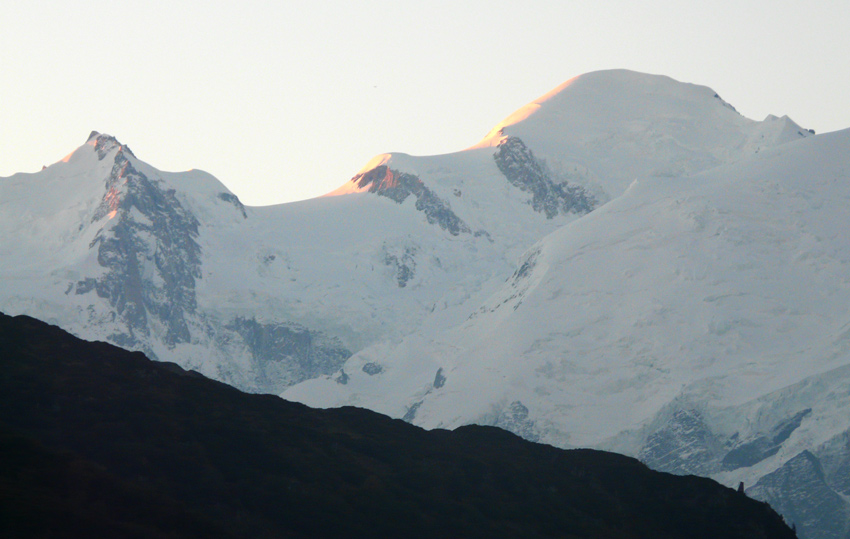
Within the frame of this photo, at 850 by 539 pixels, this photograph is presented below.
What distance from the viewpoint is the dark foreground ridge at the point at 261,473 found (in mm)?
84000

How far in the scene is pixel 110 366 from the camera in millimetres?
109188

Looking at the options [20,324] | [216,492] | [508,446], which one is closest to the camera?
[216,492]

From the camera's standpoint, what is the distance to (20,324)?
114188 millimetres

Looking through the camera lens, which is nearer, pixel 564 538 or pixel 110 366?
pixel 564 538

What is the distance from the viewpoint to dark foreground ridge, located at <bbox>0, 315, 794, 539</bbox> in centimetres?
8400

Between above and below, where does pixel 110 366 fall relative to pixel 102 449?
above

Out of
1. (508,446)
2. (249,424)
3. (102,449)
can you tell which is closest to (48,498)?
(102,449)

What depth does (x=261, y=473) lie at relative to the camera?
321 feet

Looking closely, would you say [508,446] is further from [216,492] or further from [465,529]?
[216,492]

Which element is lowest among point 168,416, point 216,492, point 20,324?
point 216,492

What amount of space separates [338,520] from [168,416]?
16.2 m

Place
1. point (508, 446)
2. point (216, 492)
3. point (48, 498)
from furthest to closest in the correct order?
point (508, 446) < point (216, 492) < point (48, 498)

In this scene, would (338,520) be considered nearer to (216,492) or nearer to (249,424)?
(216,492)

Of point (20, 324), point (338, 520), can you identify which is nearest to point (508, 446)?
point (338, 520)
